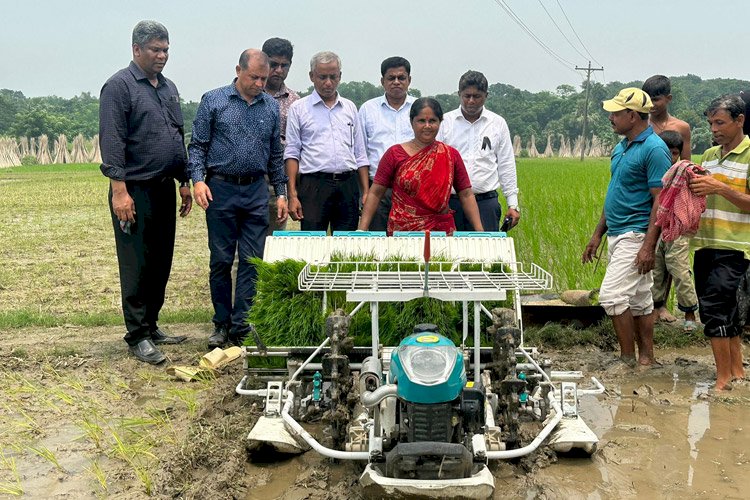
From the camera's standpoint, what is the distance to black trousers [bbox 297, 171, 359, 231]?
6406 mm

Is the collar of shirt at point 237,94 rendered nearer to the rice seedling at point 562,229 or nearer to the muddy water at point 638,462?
the muddy water at point 638,462

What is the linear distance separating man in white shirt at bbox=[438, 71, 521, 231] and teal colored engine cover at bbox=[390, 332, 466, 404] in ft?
9.63

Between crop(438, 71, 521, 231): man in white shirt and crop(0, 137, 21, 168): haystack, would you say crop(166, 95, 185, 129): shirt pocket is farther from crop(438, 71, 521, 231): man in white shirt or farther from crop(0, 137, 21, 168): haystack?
crop(0, 137, 21, 168): haystack

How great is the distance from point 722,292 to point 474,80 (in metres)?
2.38

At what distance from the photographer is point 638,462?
13.1 feet

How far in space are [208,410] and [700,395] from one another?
308 centimetres

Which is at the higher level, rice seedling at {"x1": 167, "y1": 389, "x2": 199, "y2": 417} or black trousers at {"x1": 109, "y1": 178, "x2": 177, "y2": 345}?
black trousers at {"x1": 109, "y1": 178, "x2": 177, "y2": 345}

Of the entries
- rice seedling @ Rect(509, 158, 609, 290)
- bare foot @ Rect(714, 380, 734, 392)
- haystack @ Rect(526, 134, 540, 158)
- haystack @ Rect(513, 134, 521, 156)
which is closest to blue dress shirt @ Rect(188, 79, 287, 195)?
rice seedling @ Rect(509, 158, 609, 290)

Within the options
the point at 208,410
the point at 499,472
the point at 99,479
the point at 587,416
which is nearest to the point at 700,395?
the point at 587,416

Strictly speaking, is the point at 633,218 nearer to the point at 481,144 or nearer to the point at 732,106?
the point at 732,106

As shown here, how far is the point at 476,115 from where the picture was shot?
6270 millimetres

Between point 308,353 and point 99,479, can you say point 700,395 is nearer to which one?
point 308,353

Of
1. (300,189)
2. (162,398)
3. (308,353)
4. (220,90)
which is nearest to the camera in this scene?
(308,353)

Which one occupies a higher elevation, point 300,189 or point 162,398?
point 300,189
